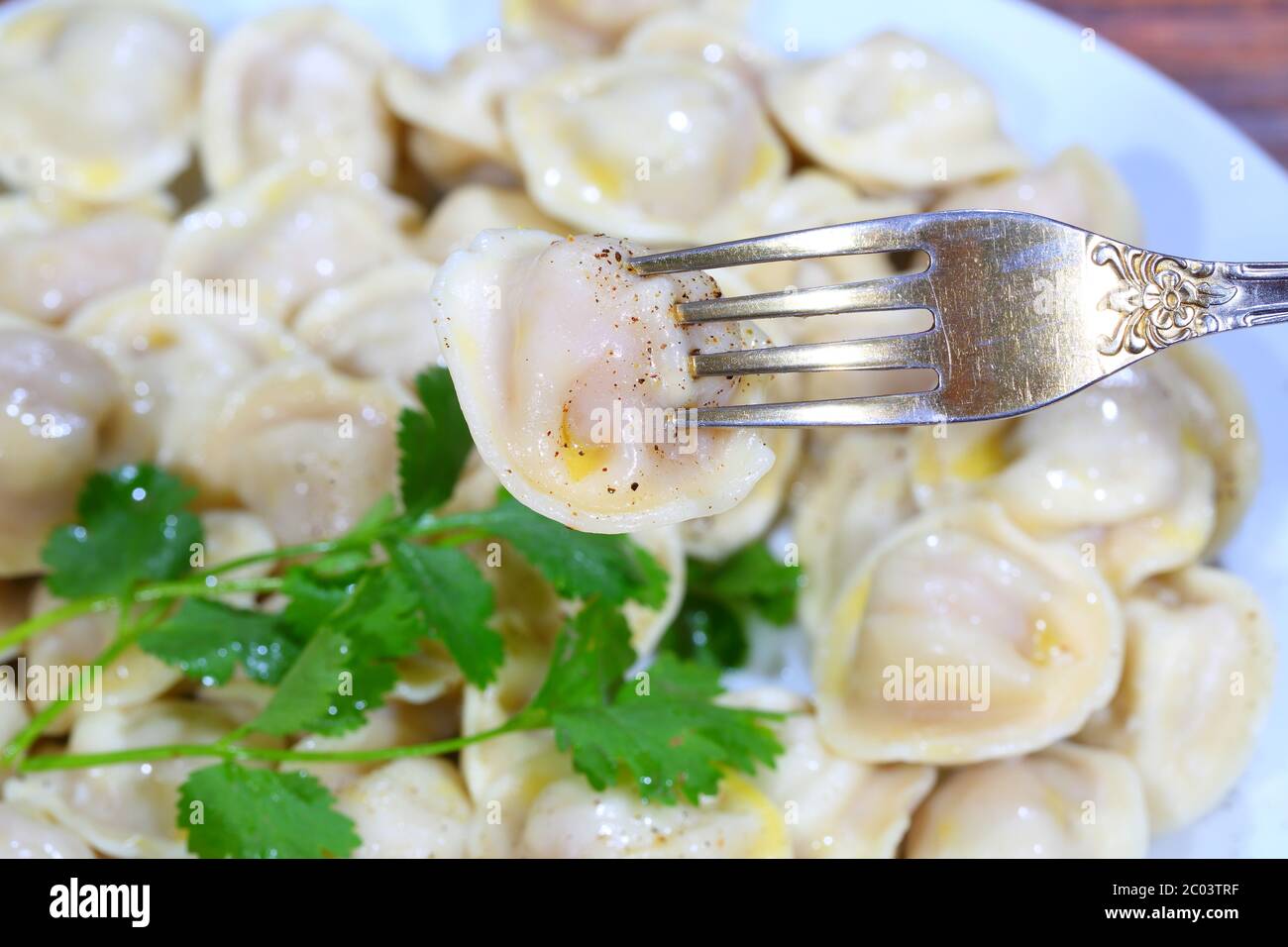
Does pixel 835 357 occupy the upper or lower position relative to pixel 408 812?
upper

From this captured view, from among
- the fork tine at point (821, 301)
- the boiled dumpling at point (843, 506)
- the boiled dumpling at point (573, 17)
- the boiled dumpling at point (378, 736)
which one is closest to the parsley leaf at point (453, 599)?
the boiled dumpling at point (378, 736)

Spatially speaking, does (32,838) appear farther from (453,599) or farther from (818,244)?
(818,244)

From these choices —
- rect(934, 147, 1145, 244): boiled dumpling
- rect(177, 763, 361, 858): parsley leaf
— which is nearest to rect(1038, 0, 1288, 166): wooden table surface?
rect(934, 147, 1145, 244): boiled dumpling

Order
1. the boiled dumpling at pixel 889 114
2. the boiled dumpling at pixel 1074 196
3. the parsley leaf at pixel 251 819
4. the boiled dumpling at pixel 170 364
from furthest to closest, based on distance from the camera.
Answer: the boiled dumpling at pixel 889 114
the boiled dumpling at pixel 1074 196
the boiled dumpling at pixel 170 364
the parsley leaf at pixel 251 819

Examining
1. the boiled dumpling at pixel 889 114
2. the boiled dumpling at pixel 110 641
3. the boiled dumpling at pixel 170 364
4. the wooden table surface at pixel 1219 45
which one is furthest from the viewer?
the wooden table surface at pixel 1219 45

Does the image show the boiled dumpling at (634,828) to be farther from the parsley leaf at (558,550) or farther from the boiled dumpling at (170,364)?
the boiled dumpling at (170,364)

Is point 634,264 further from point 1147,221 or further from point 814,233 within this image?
point 1147,221

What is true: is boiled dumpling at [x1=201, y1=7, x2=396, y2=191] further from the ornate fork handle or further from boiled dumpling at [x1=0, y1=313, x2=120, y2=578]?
the ornate fork handle

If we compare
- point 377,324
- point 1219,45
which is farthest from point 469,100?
point 1219,45
